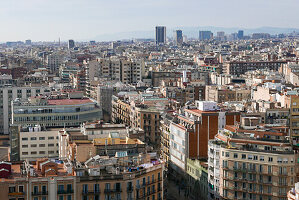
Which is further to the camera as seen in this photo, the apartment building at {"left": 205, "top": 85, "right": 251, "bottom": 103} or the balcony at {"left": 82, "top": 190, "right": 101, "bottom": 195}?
the apartment building at {"left": 205, "top": 85, "right": 251, "bottom": 103}

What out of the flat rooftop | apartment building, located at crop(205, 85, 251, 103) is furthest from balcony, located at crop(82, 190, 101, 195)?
apartment building, located at crop(205, 85, 251, 103)

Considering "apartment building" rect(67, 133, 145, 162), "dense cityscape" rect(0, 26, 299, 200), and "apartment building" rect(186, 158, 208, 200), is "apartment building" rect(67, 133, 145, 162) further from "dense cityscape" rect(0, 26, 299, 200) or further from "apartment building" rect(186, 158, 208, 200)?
"apartment building" rect(186, 158, 208, 200)

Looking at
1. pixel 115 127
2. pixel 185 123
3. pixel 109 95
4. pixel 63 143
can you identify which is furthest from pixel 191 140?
pixel 109 95

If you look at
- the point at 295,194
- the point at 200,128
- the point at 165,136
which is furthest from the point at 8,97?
the point at 295,194

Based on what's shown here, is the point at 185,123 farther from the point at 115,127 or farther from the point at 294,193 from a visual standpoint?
the point at 294,193

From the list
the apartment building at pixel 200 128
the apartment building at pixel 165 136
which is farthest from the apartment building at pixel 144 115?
the apartment building at pixel 200 128

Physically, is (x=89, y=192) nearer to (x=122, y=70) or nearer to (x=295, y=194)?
(x=295, y=194)
